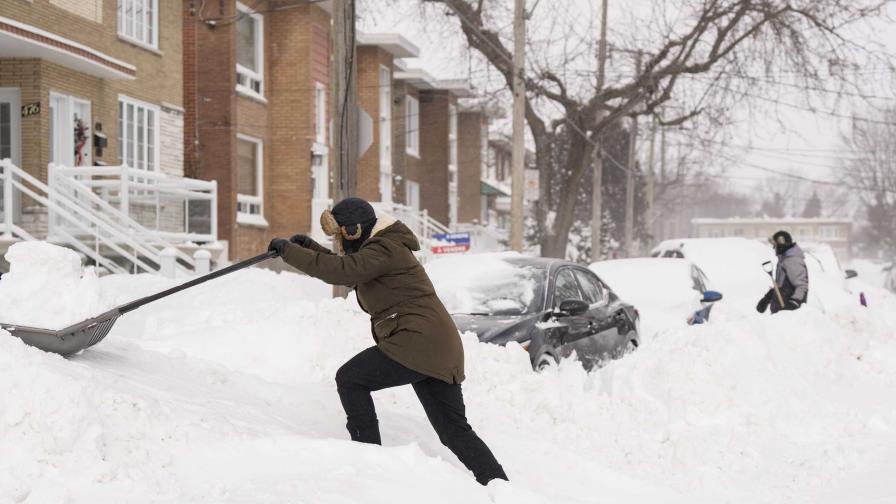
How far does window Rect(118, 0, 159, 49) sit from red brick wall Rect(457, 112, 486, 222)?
90.8ft

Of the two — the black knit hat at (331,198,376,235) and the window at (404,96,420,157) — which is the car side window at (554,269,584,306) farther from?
the window at (404,96,420,157)

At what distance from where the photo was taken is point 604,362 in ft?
33.8

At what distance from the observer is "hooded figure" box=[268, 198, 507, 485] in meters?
5.19

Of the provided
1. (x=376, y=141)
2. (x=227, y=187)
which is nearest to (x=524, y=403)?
(x=227, y=187)

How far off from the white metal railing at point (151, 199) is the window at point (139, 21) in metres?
2.81

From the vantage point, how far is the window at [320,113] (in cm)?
2781

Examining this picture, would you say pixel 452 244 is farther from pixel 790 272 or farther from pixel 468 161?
pixel 468 161

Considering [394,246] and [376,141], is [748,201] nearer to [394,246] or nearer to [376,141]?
[376,141]

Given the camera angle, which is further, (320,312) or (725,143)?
(725,143)

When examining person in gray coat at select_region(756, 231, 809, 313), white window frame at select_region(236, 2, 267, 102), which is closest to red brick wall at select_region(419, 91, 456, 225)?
white window frame at select_region(236, 2, 267, 102)

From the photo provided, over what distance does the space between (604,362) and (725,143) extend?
17935 mm

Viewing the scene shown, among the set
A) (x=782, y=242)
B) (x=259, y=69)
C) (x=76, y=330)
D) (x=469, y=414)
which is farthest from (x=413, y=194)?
(x=76, y=330)

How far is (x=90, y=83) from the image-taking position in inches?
742

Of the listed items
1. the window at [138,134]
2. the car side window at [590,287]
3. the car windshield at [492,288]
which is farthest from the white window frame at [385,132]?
the car windshield at [492,288]
